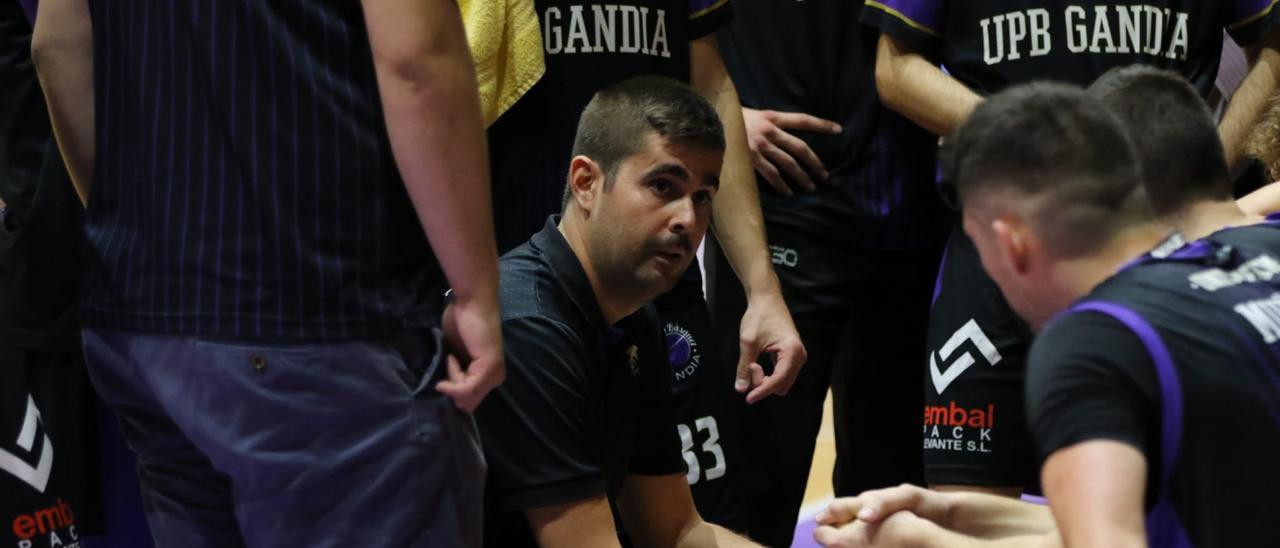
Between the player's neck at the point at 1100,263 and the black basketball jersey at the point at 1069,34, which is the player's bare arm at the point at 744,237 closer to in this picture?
the black basketball jersey at the point at 1069,34

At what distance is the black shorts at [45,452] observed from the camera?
134 inches

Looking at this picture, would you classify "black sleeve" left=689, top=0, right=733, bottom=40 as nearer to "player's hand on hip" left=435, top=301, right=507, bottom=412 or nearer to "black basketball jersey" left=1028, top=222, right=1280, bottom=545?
"player's hand on hip" left=435, top=301, right=507, bottom=412

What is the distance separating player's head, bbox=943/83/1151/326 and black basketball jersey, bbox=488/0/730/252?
1555 millimetres

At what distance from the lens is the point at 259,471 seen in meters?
2.23

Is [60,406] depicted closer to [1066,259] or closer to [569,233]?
[569,233]

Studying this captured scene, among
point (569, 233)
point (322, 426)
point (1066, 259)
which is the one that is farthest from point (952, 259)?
point (322, 426)

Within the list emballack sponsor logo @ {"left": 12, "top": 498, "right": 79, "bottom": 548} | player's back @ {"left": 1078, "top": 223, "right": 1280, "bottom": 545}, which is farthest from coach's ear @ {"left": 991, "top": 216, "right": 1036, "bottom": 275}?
emballack sponsor logo @ {"left": 12, "top": 498, "right": 79, "bottom": 548}

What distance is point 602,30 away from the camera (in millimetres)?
3633

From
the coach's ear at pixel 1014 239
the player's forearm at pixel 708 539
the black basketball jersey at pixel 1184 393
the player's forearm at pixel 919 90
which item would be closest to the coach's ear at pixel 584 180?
the player's forearm at pixel 708 539

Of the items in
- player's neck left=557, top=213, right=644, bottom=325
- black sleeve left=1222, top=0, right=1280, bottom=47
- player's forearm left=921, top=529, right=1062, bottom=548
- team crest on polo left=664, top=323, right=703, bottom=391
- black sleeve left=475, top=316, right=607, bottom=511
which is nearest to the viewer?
player's forearm left=921, top=529, right=1062, bottom=548

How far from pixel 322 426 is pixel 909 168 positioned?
91.8 inches

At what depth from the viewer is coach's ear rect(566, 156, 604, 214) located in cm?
328

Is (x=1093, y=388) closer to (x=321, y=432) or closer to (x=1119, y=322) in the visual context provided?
(x=1119, y=322)

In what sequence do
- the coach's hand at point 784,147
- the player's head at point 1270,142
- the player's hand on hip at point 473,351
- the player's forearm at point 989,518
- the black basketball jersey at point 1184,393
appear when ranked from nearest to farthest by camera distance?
1. the black basketball jersey at point 1184,393
2. the player's hand on hip at point 473,351
3. the player's forearm at point 989,518
4. the player's head at point 1270,142
5. the coach's hand at point 784,147
